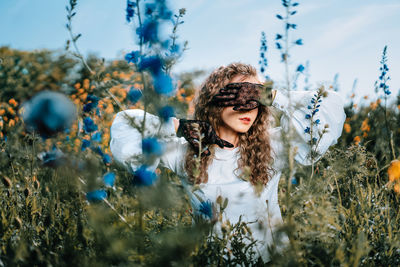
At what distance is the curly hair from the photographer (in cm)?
179

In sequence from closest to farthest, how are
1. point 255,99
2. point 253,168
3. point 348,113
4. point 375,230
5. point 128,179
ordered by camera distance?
point 375,230 → point 255,99 → point 253,168 → point 128,179 → point 348,113

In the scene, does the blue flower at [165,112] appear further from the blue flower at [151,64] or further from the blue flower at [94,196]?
the blue flower at [94,196]

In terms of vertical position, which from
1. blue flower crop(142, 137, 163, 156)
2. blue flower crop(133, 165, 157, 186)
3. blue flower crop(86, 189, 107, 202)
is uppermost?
blue flower crop(142, 137, 163, 156)

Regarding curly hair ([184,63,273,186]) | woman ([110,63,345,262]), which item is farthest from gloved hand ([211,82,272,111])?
curly hair ([184,63,273,186])

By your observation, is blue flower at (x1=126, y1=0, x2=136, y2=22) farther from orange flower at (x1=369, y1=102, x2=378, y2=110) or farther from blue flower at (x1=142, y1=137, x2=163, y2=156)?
orange flower at (x1=369, y1=102, x2=378, y2=110)

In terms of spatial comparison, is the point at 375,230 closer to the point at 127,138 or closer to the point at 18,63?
the point at 127,138

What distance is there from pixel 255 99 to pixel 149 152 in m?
0.85

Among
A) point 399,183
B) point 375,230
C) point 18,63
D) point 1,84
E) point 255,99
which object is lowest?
point 375,230

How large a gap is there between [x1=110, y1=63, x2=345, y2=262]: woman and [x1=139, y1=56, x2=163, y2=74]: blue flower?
55cm

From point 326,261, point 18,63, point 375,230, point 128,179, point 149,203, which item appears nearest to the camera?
point 149,203

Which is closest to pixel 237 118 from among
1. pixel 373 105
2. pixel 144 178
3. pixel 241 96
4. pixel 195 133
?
pixel 241 96

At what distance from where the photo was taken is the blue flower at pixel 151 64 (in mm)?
970

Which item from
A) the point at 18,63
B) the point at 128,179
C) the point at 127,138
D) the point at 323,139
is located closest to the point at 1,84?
the point at 18,63

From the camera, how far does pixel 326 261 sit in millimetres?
1169
